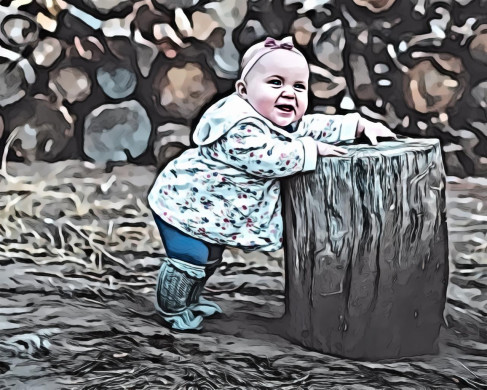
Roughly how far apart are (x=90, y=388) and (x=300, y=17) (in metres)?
2.41

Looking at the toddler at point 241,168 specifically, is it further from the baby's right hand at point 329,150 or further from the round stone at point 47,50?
the round stone at point 47,50

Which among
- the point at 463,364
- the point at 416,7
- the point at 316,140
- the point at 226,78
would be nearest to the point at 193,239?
the point at 316,140

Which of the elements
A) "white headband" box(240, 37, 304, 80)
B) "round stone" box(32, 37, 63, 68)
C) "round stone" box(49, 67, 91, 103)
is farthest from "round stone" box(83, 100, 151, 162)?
"white headband" box(240, 37, 304, 80)

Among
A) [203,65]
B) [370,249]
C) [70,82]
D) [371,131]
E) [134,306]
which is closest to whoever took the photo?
[370,249]

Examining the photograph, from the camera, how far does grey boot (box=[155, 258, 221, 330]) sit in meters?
3.37

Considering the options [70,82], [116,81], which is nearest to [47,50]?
[70,82]

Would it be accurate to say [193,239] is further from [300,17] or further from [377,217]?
[300,17]

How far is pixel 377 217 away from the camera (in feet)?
10.2

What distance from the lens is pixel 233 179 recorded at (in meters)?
3.27

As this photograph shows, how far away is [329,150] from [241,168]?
0.32 meters

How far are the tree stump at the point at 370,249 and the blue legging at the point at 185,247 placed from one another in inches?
12.1

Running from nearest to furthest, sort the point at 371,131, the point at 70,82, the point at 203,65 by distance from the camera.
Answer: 1. the point at 371,131
2. the point at 203,65
3. the point at 70,82

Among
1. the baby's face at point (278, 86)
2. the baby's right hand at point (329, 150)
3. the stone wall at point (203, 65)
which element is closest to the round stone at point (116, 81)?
the stone wall at point (203, 65)

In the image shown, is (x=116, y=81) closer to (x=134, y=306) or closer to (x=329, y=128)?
(x=134, y=306)
